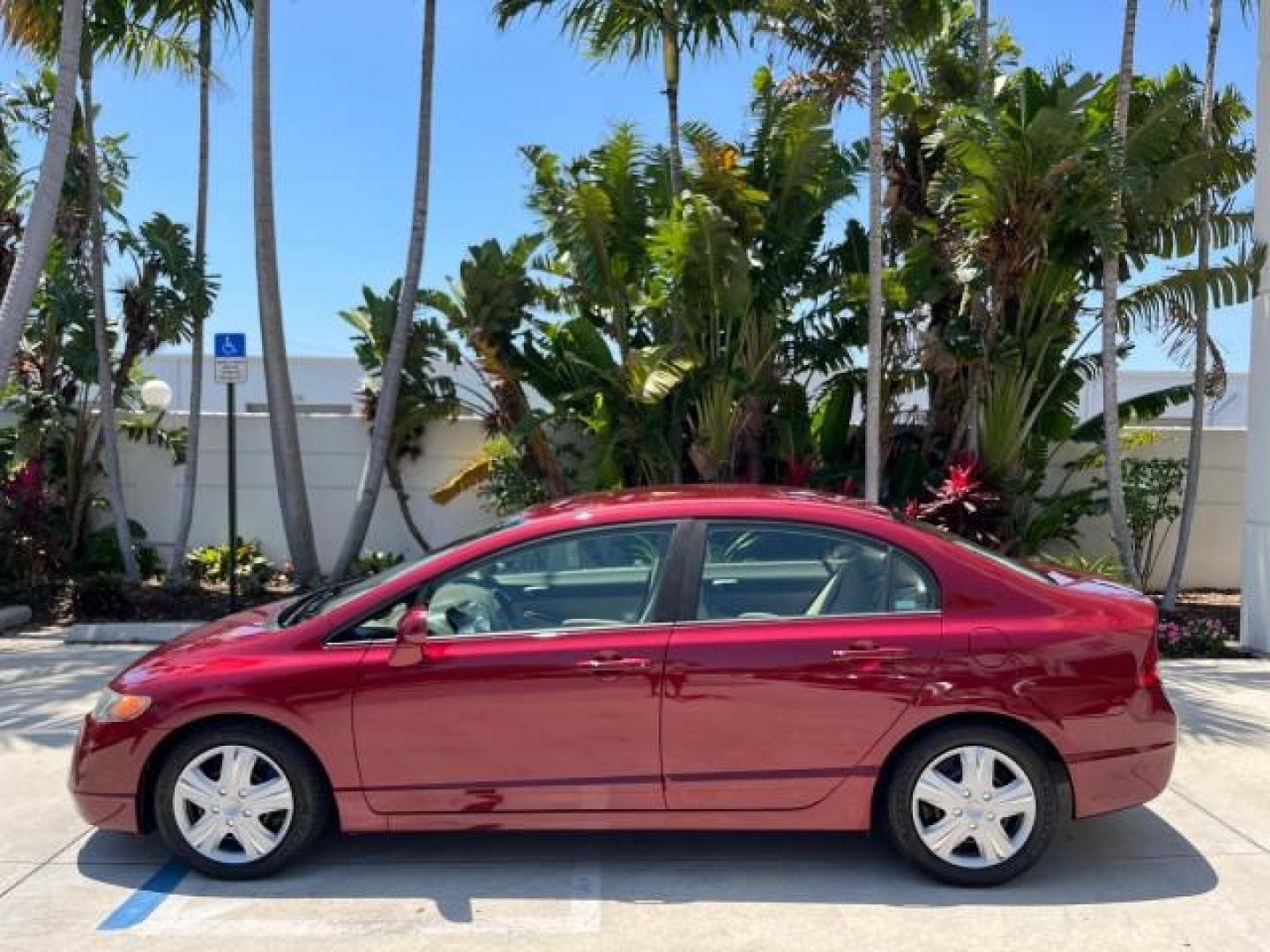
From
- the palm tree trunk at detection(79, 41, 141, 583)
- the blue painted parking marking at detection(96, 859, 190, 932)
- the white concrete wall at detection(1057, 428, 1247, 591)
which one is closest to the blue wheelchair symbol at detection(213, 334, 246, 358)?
the palm tree trunk at detection(79, 41, 141, 583)

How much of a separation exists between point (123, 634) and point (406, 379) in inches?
156

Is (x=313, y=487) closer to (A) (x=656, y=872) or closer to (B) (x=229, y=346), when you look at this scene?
(B) (x=229, y=346)

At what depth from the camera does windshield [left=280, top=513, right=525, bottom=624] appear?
4.55 meters

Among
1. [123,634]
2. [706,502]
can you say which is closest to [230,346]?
[123,634]

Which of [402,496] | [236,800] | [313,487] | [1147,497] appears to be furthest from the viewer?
[313,487]

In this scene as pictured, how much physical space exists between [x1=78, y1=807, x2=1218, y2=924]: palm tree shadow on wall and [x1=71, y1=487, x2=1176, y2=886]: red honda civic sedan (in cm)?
15

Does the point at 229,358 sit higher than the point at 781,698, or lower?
higher

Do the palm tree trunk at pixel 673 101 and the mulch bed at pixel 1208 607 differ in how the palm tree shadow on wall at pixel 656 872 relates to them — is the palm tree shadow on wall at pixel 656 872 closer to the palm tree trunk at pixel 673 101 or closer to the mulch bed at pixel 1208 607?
the mulch bed at pixel 1208 607

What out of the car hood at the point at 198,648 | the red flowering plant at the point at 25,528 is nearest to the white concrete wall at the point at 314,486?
the red flowering plant at the point at 25,528

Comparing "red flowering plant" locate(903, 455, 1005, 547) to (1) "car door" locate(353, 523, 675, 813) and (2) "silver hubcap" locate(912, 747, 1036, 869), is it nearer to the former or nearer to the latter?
(2) "silver hubcap" locate(912, 747, 1036, 869)

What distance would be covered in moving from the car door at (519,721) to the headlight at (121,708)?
0.86 m

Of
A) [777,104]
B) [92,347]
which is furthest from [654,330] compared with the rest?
[92,347]

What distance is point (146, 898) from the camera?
13.8 feet

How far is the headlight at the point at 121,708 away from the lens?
14.1ft
